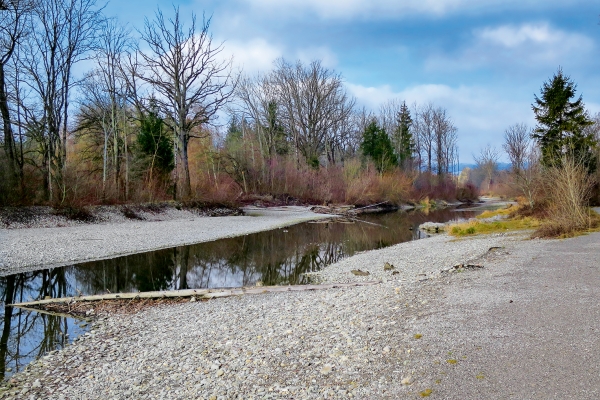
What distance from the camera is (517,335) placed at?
15.5 feet

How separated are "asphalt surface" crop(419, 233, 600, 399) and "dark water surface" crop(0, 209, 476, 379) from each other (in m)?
5.52

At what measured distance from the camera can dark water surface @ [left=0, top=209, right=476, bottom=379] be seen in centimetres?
684

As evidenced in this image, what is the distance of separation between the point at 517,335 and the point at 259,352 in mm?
3180

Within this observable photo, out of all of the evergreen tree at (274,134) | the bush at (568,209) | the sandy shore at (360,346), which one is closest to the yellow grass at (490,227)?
the bush at (568,209)

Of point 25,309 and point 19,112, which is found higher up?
point 19,112

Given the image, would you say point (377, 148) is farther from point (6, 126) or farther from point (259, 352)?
point (259, 352)

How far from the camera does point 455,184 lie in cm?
6112

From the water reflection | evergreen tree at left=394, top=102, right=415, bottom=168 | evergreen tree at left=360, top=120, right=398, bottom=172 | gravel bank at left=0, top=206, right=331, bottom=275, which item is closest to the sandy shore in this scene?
the water reflection

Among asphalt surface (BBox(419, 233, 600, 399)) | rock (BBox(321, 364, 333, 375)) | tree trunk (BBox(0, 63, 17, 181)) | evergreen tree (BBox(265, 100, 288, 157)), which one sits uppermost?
evergreen tree (BBox(265, 100, 288, 157))

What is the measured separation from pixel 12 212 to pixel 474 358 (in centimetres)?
2062

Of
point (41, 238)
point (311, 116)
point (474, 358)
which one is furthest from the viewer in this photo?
point (311, 116)

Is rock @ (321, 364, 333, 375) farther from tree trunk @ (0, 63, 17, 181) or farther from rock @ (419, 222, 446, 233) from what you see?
tree trunk @ (0, 63, 17, 181)

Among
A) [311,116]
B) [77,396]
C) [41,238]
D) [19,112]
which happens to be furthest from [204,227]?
[311,116]

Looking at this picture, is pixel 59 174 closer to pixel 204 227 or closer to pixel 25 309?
pixel 204 227
